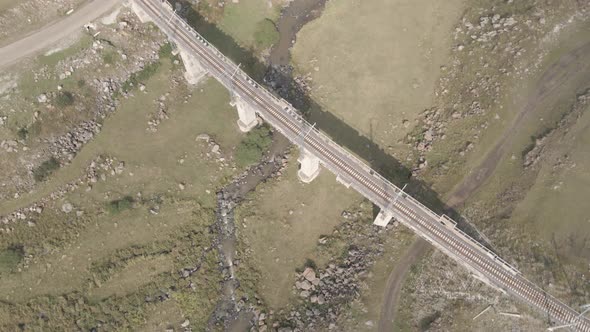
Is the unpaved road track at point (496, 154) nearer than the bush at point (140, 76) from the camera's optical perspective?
Yes

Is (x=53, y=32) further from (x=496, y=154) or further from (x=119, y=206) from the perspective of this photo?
(x=496, y=154)

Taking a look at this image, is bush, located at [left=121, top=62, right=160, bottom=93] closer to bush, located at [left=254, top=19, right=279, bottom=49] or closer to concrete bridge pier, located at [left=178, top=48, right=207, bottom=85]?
concrete bridge pier, located at [left=178, top=48, right=207, bottom=85]

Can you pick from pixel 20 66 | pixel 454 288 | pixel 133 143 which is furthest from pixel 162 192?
pixel 454 288

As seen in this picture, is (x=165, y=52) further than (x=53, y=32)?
Yes

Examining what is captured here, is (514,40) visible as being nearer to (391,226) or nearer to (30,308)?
(391,226)

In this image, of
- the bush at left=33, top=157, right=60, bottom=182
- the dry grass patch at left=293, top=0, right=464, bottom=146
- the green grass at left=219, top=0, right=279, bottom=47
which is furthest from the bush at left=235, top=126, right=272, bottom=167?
the bush at left=33, top=157, right=60, bottom=182

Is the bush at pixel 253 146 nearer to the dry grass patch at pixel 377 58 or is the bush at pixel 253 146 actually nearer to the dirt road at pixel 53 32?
the dry grass patch at pixel 377 58

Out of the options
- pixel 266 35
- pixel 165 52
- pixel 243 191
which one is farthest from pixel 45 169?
pixel 266 35

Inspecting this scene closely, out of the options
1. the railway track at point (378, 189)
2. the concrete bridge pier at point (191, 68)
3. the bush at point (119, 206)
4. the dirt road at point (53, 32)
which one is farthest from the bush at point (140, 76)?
the bush at point (119, 206)
